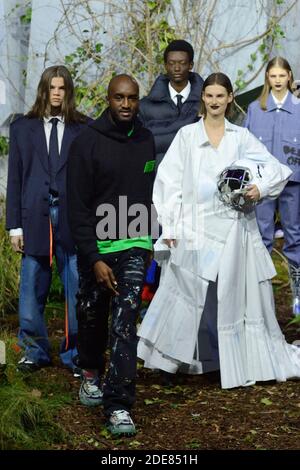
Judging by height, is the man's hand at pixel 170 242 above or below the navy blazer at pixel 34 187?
below

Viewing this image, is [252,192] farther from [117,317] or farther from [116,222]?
[117,317]

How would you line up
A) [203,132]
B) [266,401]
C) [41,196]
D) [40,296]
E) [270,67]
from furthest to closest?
[270,67] < [40,296] < [41,196] < [203,132] < [266,401]

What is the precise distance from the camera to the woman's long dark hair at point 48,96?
7.19m

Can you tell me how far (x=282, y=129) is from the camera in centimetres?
837

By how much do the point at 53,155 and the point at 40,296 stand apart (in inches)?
37.4

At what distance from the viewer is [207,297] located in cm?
734

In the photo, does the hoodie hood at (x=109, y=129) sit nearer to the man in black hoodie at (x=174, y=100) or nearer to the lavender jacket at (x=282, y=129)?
the man in black hoodie at (x=174, y=100)

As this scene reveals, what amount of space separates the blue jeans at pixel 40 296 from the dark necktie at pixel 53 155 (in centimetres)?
15

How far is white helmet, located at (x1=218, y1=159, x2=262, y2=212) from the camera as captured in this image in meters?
6.86

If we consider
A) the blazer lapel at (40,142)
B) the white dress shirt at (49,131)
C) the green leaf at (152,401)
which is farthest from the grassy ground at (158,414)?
the blazer lapel at (40,142)

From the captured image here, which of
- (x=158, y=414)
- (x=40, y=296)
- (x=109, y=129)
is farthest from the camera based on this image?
(x=40, y=296)

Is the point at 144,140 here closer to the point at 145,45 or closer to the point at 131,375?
the point at 131,375

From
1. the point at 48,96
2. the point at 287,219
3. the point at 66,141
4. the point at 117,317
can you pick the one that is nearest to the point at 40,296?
the point at 66,141
